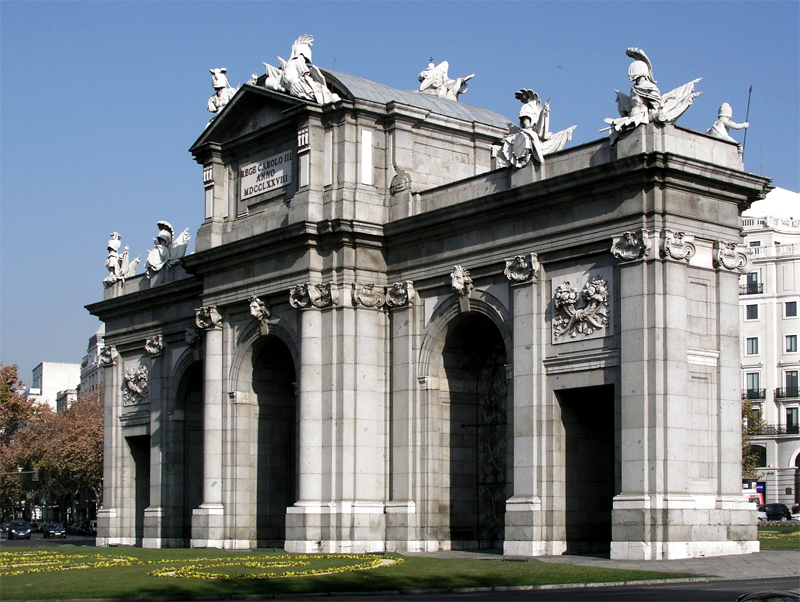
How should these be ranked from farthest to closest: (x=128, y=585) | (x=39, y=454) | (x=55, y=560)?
(x=39, y=454)
(x=55, y=560)
(x=128, y=585)

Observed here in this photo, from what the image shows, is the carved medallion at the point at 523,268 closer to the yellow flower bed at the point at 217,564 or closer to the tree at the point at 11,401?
the yellow flower bed at the point at 217,564

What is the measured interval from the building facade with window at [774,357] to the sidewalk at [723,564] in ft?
193

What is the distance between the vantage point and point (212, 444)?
53.0m

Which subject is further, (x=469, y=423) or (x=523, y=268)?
(x=469, y=423)

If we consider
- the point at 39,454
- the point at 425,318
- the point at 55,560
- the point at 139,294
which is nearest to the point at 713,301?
the point at 425,318

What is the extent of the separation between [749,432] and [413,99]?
A: 47.8 m

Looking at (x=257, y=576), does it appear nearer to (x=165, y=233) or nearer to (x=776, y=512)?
(x=165, y=233)

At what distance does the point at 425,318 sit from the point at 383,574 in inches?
557

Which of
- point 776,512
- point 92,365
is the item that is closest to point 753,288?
point 776,512

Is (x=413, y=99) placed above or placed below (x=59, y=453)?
above

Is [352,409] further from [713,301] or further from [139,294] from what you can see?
[139,294]

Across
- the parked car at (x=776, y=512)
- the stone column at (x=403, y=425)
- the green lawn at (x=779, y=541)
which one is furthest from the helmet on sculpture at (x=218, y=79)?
the parked car at (x=776, y=512)

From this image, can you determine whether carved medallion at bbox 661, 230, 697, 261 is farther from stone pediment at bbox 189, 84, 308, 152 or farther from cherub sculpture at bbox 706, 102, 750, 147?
stone pediment at bbox 189, 84, 308, 152

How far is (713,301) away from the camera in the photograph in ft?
132
